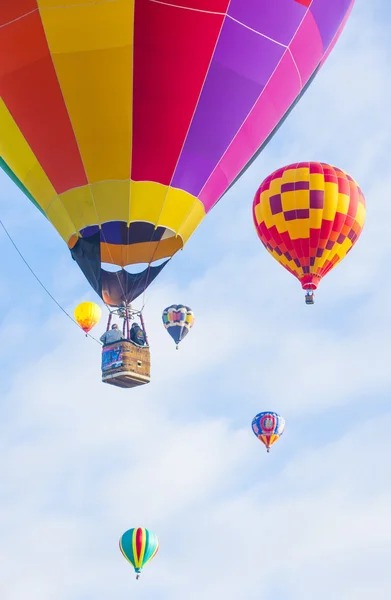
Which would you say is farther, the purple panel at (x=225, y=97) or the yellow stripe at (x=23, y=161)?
the yellow stripe at (x=23, y=161)

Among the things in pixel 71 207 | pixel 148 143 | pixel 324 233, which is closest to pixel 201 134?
pixel 148 143

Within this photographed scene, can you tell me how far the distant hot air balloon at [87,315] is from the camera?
28.5 meters

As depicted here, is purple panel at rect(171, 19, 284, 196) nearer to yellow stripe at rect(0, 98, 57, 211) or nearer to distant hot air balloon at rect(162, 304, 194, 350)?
yellow stripe at rect(0, 98, 57, 211)

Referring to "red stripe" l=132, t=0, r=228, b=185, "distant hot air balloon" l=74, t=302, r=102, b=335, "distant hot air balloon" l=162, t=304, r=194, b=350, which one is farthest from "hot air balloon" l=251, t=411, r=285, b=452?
"red stripe" l=132, t=0, r=228, b=185

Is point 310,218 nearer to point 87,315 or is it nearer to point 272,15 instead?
point 272,15

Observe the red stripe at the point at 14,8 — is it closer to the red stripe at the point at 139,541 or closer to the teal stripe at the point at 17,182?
the teal stripe at the point at 17,182

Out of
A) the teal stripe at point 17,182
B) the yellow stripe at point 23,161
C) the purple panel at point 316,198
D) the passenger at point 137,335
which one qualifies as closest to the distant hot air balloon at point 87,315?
the purple panel at point 316,198

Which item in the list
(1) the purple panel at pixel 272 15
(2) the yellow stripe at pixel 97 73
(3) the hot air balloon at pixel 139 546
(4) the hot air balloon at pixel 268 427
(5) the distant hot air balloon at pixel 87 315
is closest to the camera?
(2) the yellow stripe at pixel 97 73

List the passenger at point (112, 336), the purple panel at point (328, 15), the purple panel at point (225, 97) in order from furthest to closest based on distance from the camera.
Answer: the purple panel at point (328, 15)
the passenger at point (112, 336)
the purple panel at point (225, 97)

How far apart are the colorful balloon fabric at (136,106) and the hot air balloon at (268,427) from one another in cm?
1121

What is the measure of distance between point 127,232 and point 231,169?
5.79 ft

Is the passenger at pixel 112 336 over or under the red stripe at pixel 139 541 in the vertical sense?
under

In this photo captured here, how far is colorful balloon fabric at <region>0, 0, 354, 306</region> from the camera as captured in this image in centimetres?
1603

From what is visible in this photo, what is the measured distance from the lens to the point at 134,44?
16062 millimetres
